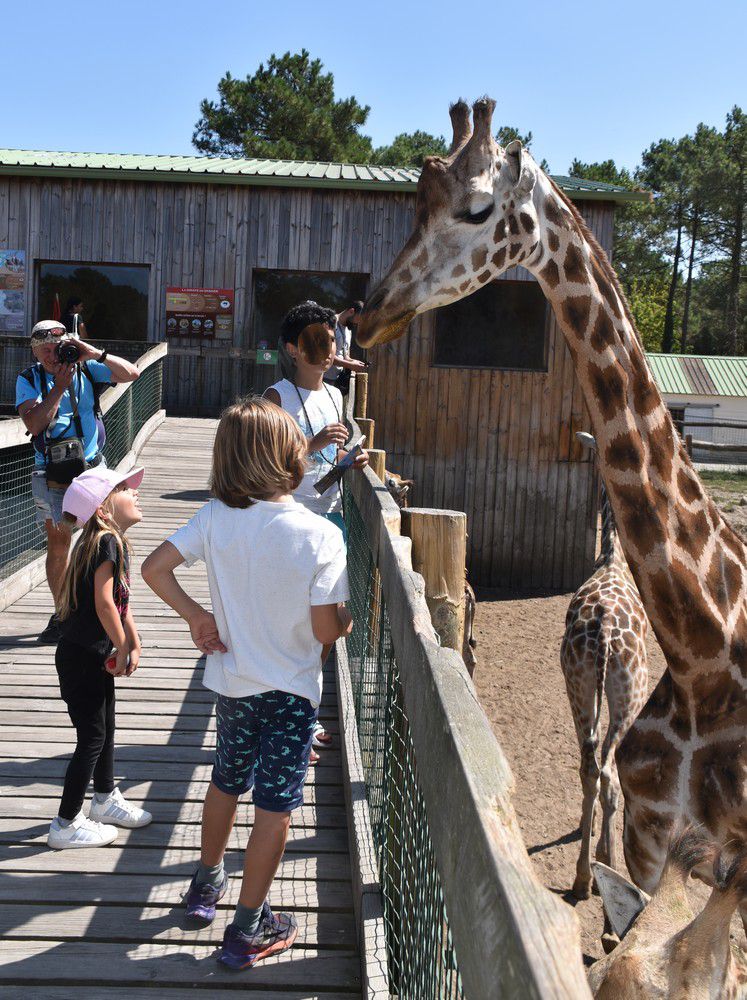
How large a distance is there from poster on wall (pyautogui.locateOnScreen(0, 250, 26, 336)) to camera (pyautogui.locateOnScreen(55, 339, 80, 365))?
33.9 ft

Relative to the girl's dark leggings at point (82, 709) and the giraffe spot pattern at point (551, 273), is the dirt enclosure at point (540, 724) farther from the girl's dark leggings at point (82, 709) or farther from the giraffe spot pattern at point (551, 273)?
the giraffe spot pattern at point (551, 273)

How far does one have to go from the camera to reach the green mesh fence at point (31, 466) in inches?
317

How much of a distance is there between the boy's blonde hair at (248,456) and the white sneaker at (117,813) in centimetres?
154

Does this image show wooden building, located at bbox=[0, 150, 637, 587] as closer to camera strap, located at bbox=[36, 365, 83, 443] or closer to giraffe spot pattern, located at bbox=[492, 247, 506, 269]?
camera strap, located at bbox=[36, 365, 83, 443]

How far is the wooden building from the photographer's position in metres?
14.6

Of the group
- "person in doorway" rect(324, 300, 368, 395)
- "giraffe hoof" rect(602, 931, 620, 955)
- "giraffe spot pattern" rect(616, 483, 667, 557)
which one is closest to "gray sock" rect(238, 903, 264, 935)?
"giraffe spot pattern" rect(616, 483, 667, 557)

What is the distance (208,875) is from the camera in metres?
3.21

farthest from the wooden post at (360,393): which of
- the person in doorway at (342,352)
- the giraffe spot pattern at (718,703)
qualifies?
the giraffe spot pattern at (718,703)

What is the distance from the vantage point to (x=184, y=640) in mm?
6184

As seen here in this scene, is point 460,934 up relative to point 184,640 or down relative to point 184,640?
up

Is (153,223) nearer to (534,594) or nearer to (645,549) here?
(534,594)

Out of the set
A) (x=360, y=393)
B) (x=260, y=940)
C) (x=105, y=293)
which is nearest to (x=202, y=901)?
(x=260, y=940)

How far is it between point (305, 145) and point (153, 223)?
28394 millimetres

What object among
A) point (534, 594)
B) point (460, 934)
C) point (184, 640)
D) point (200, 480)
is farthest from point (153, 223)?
point (460, 934)
